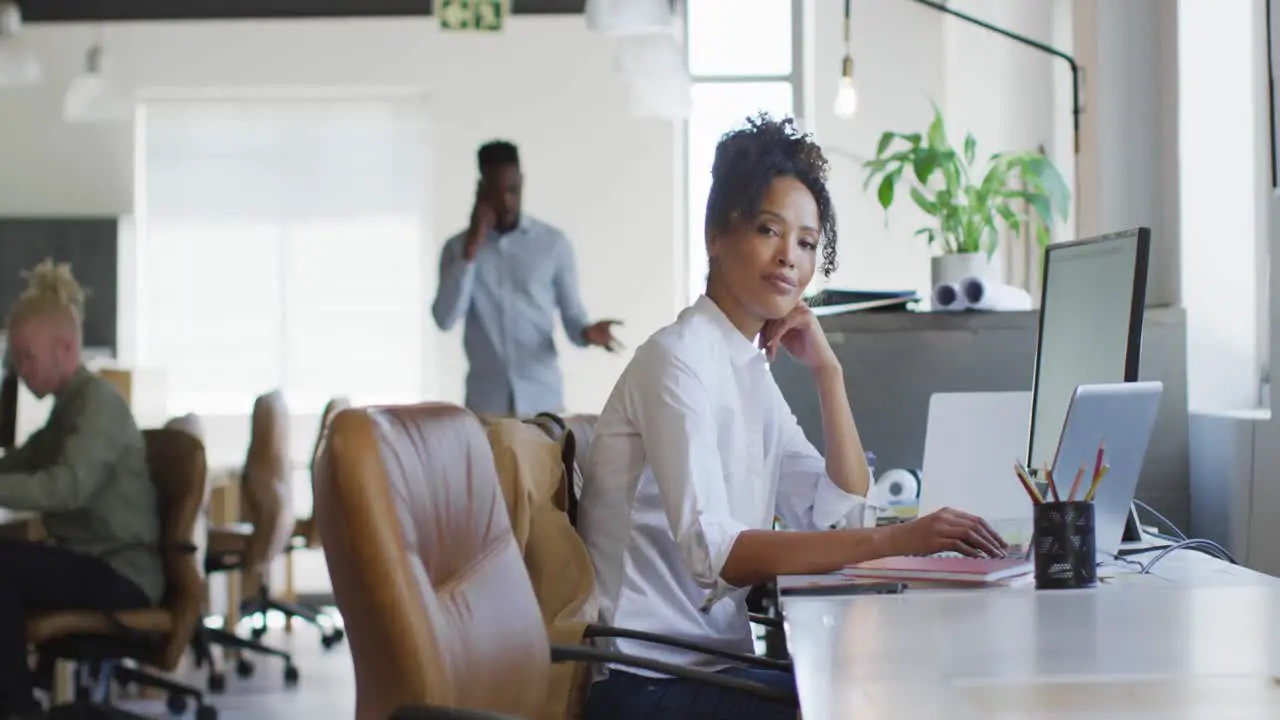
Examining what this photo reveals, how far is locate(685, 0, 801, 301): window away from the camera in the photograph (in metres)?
9.16

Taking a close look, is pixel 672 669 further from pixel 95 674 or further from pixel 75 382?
pixel 95 674

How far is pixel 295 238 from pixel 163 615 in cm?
495

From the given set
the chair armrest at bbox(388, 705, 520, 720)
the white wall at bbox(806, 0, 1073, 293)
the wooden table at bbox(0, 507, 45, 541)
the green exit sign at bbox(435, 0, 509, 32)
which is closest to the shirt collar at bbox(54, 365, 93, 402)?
the wooden table at bbox(0, 507, 45, 541)

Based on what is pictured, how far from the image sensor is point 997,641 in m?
1.48

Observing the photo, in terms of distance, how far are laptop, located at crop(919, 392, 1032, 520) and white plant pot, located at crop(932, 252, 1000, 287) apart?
0.95m

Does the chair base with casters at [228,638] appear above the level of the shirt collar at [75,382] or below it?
below

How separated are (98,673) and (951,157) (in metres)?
2.84

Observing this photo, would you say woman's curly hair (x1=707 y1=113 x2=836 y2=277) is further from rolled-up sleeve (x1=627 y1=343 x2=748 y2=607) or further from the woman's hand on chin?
rolled-up sleeve (x1=627 y1=343 x2=748 y2=607)

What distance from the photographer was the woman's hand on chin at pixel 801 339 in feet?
8.35

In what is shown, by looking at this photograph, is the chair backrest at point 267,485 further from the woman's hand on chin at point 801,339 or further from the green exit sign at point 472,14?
the woman's hand on chin at point 801,339

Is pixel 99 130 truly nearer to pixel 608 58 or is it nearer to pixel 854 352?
pixel 608 58

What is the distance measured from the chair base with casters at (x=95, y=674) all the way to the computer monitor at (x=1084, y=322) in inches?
106

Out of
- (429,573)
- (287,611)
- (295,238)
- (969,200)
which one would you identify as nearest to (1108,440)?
(429,573)

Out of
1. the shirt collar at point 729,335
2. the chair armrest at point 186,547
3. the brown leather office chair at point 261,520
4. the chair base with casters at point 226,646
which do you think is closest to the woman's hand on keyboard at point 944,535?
the shirt collar at point 729,335
